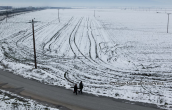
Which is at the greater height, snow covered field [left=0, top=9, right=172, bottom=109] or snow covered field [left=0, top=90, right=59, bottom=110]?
snow covered field [left=0, top=9, right=172, bottom=109]

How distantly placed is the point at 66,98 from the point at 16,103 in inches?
155

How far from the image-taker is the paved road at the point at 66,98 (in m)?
14.3

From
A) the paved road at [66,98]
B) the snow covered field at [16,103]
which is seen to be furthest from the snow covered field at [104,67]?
the snow covered field at [16,103]

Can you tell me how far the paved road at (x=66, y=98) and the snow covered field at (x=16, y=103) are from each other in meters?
0.96

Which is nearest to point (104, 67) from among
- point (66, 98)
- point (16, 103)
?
point (66, 98)

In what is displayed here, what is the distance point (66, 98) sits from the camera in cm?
1579

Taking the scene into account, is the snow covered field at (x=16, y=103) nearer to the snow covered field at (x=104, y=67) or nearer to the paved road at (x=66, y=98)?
the paved road at (x=66, y=98)

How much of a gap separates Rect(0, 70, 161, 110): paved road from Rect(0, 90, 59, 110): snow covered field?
958mm

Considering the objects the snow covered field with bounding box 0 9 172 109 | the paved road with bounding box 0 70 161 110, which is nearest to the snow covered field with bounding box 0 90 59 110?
the paved road with bounding box 0 70 161 110

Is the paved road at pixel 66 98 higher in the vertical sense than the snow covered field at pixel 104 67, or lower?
lower

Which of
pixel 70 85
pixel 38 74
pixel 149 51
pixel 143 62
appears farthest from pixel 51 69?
Answer: pixel 149 51

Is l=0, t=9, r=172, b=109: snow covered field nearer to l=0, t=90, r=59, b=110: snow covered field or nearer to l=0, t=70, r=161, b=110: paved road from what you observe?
l=0, t=70, r=161, b=110: paved road

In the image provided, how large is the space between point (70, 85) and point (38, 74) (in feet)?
15.6

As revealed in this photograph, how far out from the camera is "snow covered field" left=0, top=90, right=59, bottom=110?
13.3 m
